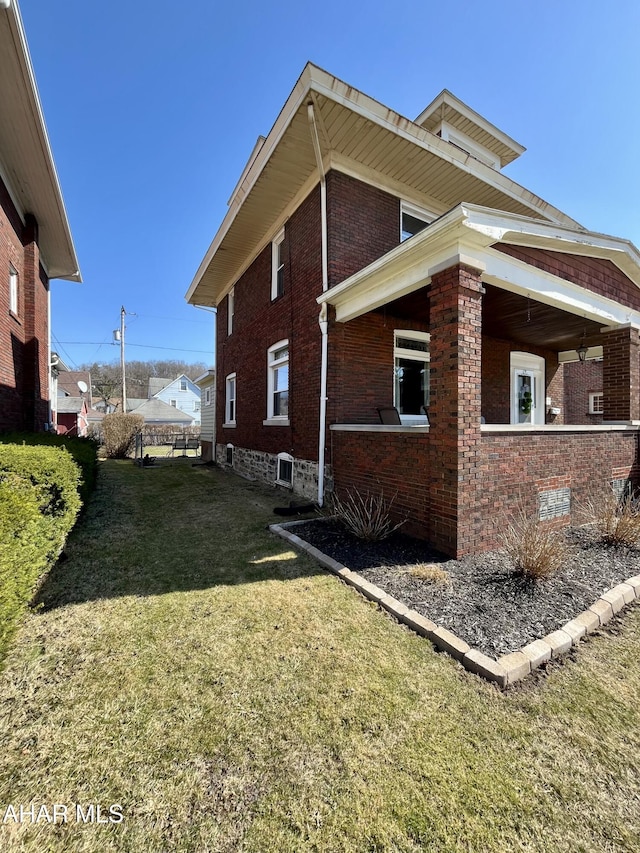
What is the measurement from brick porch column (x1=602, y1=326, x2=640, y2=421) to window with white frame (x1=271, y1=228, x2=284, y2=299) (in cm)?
683

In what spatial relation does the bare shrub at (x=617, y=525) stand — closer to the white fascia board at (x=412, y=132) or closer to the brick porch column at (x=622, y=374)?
the brick porch column at (x=622, y=374)

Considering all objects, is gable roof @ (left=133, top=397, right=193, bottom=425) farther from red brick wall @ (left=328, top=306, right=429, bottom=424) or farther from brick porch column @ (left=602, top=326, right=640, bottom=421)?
brick porch column @ (left=602, top=326, right=640, bottom=421)

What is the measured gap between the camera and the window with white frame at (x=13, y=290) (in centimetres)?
772

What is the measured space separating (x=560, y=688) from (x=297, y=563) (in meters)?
2.56

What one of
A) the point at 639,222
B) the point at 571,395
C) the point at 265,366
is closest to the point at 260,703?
the point at 265,366

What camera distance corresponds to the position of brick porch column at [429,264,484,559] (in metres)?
3.92

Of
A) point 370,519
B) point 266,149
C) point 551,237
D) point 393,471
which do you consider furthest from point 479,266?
point 266,149

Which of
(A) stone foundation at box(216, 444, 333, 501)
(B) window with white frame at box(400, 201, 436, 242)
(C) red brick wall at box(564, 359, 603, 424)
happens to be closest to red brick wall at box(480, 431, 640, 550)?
(A) stone foundation at box(216, 444, 333, 501)

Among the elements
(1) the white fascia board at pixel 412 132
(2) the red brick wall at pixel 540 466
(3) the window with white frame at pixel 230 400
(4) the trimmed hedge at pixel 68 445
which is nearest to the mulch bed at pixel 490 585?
(2) the red brick wall at pixel 540 466

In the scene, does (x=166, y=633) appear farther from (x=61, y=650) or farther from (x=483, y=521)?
(x=483, y=521)

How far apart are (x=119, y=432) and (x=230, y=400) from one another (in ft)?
22.0

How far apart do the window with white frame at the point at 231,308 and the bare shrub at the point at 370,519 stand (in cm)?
877

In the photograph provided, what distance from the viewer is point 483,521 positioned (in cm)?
412

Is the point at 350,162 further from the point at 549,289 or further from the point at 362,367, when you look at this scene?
the point at 549,289
